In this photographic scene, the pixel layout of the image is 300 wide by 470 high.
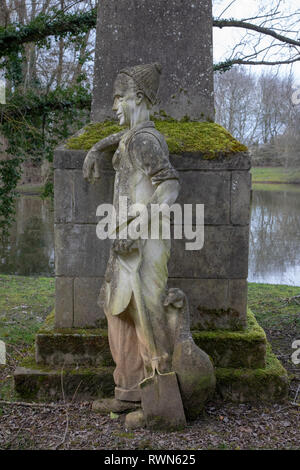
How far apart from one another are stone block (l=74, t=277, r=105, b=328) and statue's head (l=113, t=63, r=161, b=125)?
1.51m

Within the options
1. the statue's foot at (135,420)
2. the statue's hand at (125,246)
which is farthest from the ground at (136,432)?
the statue's hand at (125,246)

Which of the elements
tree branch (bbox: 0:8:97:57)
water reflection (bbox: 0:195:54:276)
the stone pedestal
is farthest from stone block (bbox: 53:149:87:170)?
water reflection (bbox: 0:195:54:276)

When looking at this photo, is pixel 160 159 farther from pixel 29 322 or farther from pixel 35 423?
pixel 29 322

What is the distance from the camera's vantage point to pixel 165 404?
345 centimetres

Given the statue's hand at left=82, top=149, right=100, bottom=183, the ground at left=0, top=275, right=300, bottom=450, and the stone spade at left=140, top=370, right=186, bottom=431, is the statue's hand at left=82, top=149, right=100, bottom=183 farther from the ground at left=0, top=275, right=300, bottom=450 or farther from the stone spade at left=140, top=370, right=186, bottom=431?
the ground at left=0, top=275, right=300, bottom=450

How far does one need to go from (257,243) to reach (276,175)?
11242mm

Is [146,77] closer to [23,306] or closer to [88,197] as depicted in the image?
[88,197]

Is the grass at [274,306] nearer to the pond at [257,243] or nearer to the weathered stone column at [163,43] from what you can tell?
the pond at [257,243]

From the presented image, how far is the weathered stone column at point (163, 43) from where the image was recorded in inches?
178

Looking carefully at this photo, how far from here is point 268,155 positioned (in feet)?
85.1

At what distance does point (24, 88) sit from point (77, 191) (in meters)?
5.09

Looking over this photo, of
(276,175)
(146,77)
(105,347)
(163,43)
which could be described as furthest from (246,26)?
(276,175)

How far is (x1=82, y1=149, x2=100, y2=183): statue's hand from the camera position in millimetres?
3938

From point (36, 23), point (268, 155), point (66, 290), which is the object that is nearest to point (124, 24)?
point (66, 290)
